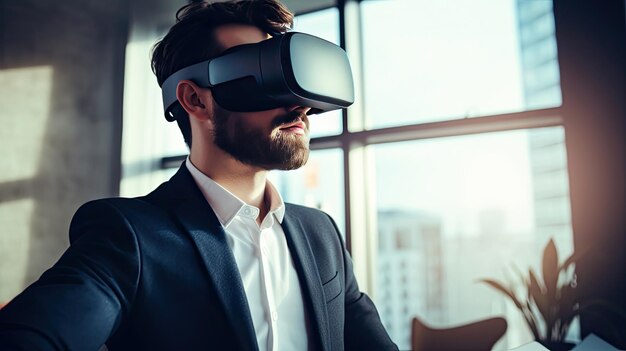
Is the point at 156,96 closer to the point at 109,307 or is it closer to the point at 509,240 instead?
the point at 509,240

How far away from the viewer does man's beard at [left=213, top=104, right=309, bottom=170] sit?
0.94 m

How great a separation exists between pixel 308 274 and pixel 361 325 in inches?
6.9

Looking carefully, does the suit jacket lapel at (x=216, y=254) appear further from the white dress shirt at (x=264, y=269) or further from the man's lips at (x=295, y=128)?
the man's lips at (x=295, y=128)

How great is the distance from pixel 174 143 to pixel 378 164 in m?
1.63

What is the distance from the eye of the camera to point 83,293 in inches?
23.8

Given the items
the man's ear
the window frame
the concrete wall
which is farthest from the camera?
the concrete wall

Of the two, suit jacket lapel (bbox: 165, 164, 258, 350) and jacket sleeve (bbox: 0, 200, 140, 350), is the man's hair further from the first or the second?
jacket sleeve (bbox: 0, 200, 140, 350)

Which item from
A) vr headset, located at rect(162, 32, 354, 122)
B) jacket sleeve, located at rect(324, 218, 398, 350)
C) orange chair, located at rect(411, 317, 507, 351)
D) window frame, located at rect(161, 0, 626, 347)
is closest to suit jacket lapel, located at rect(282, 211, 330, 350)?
jacket sleeve, located at rect(324, 218, 398, 350)

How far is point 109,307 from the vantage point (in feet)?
2.12

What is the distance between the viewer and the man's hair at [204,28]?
1017 mm

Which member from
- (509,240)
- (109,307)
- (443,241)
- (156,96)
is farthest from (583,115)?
(156,96)

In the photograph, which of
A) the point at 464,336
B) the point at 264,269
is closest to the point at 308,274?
the point at 264,269

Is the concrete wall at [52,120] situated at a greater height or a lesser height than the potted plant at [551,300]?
greater

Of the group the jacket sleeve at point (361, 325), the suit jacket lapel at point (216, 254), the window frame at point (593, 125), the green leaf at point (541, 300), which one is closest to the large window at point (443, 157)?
the window frame at point (593, 125)
